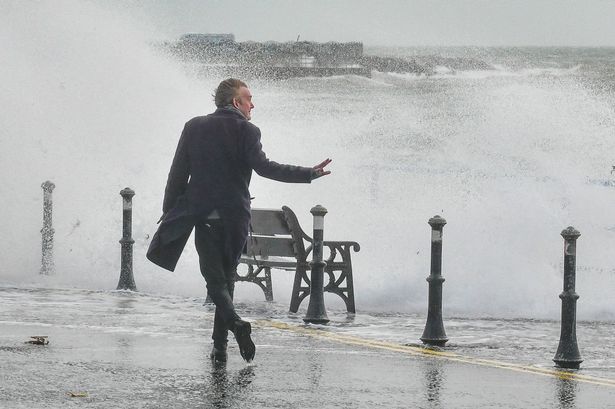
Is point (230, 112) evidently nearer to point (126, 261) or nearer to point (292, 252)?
point (292, 252)

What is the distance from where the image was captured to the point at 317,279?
1417 centimetres

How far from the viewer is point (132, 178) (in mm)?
25062

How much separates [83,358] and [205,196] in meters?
1.51

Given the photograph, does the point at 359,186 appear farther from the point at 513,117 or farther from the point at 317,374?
the point at 513,117

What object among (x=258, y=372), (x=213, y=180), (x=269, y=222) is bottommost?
(x=258, y=372)

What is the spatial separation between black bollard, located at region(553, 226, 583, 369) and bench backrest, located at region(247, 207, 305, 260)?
3.94 metres

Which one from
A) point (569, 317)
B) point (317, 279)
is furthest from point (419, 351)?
point (317, 279)

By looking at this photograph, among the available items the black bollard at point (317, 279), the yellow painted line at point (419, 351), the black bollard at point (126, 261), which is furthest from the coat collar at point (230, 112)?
the black bollard at point (126, 261)

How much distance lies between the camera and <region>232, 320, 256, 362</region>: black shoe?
10625 millimetres

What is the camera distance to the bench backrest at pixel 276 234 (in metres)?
15.4

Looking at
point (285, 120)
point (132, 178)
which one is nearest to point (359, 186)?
point (132, 178)

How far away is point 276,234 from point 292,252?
0.26 m

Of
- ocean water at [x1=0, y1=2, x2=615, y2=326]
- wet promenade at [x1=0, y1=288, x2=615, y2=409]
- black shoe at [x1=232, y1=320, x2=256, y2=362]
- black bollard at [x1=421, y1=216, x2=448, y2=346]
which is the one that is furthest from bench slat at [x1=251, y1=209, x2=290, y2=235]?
black shoe at [x1=232, y1=320, x2=256, y2=362]

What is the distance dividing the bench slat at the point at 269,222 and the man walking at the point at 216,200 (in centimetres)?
478
